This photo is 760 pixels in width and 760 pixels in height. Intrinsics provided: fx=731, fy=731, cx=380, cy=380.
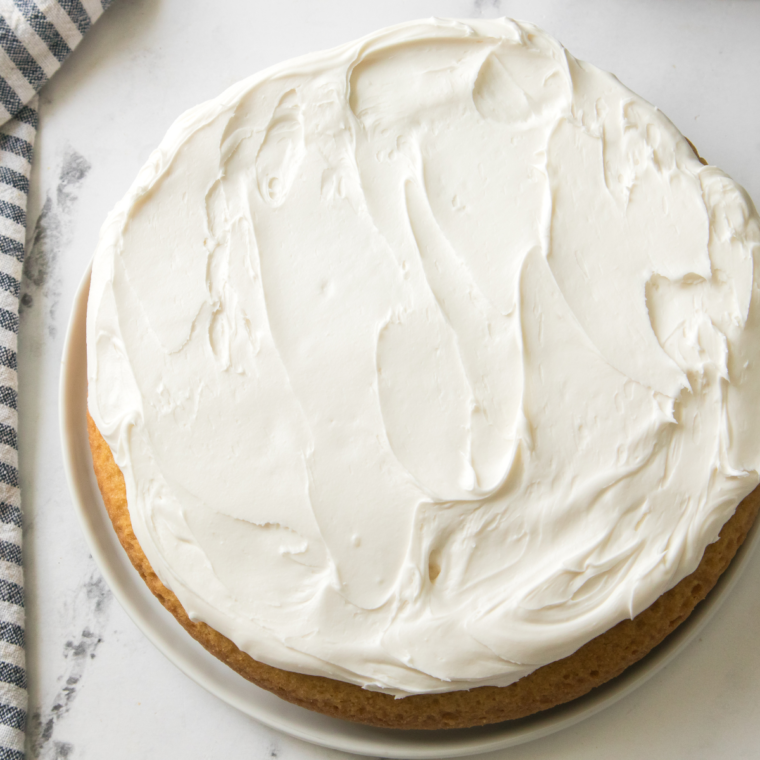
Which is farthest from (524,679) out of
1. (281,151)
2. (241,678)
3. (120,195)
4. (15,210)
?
(15,210)

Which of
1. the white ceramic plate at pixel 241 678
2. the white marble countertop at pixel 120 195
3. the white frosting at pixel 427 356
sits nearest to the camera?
the white frosting at pixel 427 356

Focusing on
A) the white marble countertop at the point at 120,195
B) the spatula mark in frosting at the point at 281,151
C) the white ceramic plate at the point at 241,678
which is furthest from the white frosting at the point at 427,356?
the white marble countertop at the point at 120,195

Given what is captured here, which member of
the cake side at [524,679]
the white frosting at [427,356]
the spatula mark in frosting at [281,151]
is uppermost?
the spatula mark in frosting at [281,151]

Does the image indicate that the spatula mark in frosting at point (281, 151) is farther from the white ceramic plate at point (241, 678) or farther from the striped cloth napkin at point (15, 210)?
the striped cloth napkin at point (15, 210)

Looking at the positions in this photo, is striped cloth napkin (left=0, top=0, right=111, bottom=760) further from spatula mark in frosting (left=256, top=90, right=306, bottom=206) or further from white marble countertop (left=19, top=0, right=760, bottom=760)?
spatula mark in frosting (left=256, top=90, right=306, bottom=206)

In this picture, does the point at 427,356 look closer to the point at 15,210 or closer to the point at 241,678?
the point at 241,678

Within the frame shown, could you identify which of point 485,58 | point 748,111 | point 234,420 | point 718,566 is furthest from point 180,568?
point 748,111
